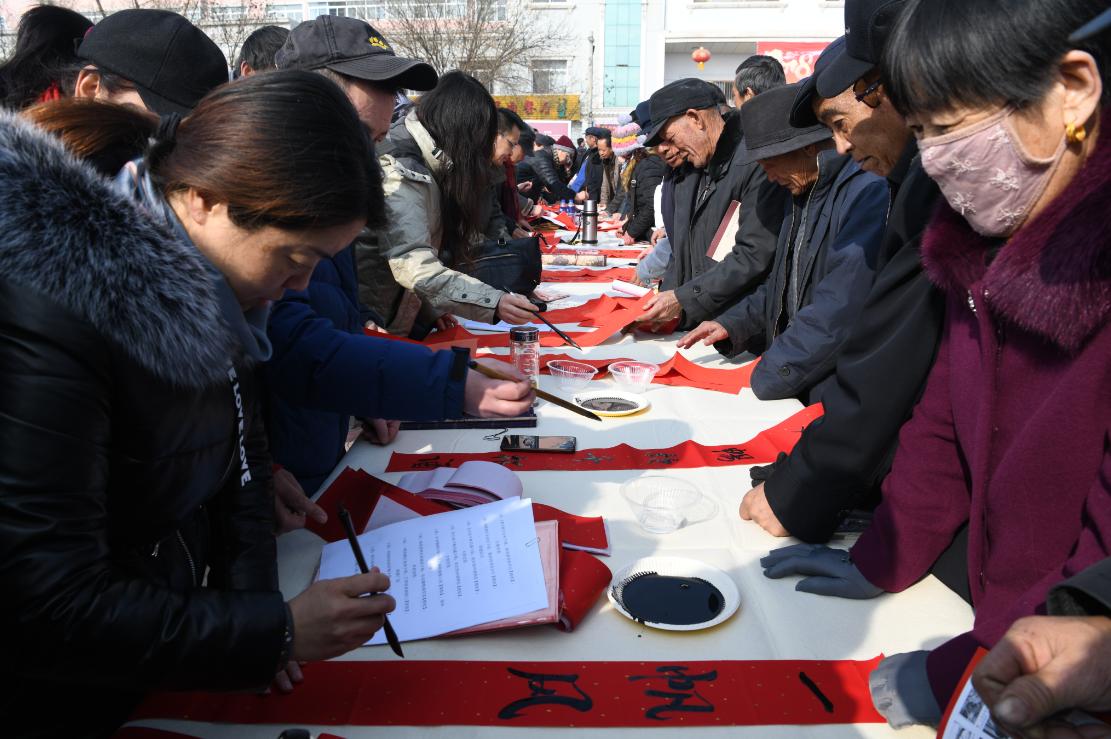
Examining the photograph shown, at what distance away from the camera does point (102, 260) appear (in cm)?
73

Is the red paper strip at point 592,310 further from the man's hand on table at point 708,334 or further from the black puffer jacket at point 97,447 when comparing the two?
the black puffer jacket at point 97,447

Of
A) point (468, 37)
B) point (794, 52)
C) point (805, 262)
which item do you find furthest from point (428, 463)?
point (794, 52)

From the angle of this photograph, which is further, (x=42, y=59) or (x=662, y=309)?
(x=662, y=309)

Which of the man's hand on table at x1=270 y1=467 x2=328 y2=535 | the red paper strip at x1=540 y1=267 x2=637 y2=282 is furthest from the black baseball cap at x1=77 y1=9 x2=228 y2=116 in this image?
the red paper strip at x1=540 y1=267 x2=637 y2=282

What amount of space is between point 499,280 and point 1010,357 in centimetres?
256

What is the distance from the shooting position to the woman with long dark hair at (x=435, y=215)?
251 centimetres

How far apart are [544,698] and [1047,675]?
0.55 meters

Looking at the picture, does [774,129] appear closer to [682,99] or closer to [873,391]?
[682,99]

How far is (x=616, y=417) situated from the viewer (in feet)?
6.44

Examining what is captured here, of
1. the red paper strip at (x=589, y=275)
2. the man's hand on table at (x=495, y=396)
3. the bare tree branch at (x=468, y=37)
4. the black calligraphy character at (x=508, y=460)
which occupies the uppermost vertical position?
the bare tree branch at (x=468, y=37)

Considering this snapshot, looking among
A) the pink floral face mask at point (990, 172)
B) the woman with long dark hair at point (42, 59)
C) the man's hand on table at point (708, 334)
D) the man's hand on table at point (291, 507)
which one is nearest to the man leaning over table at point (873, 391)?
the pink floral face mask at point (990, 172)

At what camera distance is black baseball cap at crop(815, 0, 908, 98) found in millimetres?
1362

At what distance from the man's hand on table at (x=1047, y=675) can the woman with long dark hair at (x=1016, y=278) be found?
0.17 metres

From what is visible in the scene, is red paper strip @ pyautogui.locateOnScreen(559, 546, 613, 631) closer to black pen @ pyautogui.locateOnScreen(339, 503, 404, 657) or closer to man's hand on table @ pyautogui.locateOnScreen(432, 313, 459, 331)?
black pen @ pyautogui.locateOnScreen(339, 503, 404, 657)
